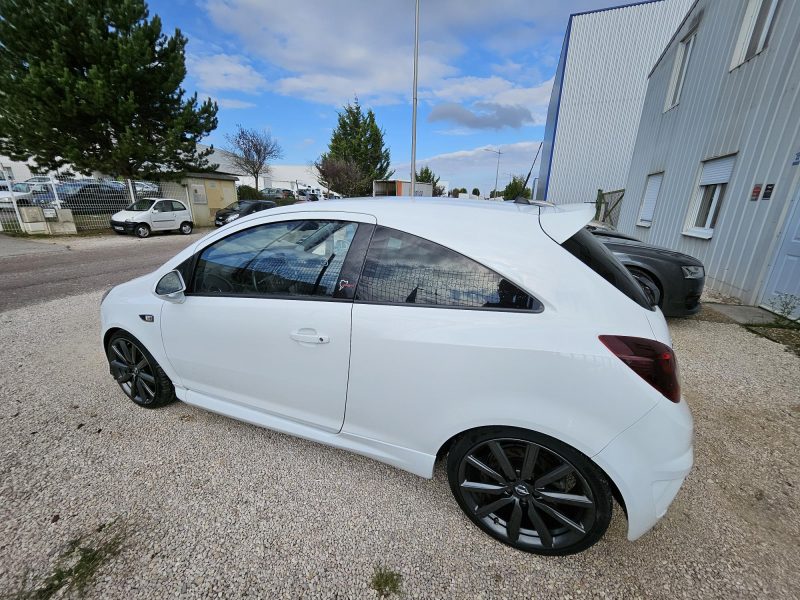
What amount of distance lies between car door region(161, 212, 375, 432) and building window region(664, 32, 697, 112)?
36.5 ft

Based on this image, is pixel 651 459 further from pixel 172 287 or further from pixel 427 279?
pixel 172 287

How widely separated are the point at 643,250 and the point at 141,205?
17064 mm

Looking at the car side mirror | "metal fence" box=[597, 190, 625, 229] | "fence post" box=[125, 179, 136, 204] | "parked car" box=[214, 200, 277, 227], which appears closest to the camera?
the car side mirror

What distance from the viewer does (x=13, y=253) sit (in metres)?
9.45

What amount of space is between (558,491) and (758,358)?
3827mm

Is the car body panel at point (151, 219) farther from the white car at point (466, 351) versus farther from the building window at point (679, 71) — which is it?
the building window at point (679, 71)

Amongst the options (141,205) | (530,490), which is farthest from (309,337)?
(141,205)

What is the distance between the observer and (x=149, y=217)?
13797mm

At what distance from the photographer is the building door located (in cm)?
471

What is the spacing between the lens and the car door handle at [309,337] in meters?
1.71

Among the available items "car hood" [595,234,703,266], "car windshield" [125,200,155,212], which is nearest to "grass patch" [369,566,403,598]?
"car hood" [595,234,703,266]

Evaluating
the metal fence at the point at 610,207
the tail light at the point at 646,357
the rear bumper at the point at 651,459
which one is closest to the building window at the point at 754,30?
the tail light at the point at 646,357

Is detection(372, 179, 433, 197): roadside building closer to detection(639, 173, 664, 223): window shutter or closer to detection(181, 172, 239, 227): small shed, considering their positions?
detection(181, 172, 239, 227): small shed

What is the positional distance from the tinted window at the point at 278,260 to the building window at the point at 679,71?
11090 mm
